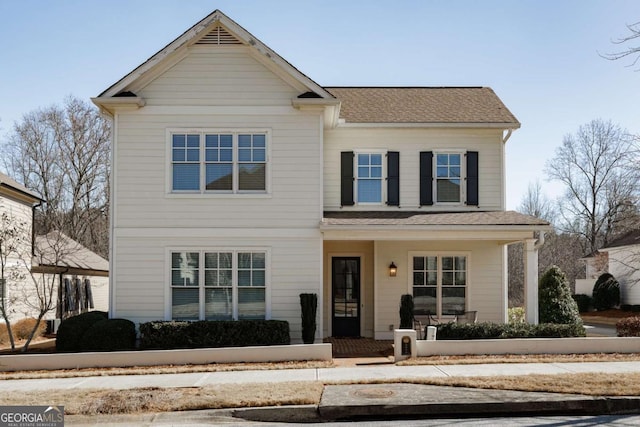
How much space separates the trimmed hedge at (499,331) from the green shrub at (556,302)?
0.85 meters

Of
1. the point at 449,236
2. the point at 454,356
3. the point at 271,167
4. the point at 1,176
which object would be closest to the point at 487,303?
the point at 449,236

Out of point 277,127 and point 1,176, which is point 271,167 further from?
point 1,176

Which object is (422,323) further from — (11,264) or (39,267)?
(39,267)

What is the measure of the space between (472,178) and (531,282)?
12.3 feet

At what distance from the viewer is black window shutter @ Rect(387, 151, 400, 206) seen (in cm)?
1953

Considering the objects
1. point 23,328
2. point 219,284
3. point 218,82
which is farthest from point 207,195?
point 23,328

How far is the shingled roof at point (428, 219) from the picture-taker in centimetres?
1736

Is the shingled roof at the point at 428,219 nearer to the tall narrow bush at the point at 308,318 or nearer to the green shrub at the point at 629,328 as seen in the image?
the tall narrow bush at the point at 308,318

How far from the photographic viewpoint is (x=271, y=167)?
17391mm

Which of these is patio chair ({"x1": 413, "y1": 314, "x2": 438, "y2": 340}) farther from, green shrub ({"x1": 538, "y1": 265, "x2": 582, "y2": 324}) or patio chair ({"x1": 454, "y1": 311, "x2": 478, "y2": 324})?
green shrub ({"x1": 538, "y1": 265, "x2": 582, "y2": 324})

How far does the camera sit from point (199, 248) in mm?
17344

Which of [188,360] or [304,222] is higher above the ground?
[304,222]

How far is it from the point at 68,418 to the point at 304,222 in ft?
28.7

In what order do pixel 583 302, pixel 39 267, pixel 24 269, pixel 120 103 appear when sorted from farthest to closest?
pixel 583 302 < pixel 39 267 < pixel 24 269 < pixel 120 103
